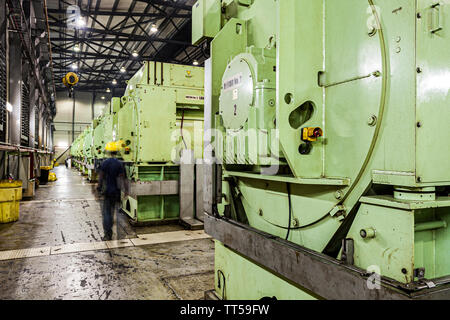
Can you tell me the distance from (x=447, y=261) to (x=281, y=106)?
3.60ft

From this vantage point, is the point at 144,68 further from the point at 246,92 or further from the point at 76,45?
the point at 76,45

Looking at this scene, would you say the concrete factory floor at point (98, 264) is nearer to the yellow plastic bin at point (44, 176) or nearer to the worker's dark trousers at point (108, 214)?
the worker's dark trousers at point (108, 214)

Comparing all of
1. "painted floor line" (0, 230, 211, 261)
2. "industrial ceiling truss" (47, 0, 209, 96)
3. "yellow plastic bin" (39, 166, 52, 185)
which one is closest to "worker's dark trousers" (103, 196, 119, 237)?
"painted floor line" (0, 230, 211, 261)

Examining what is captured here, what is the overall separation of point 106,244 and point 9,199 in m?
2.75

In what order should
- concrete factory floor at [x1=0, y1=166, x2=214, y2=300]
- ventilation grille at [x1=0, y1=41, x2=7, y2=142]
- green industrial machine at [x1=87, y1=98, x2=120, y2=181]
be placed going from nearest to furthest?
concrete factory floor at [x1=0, y1=166, x2=214, y2=300] → ventilation grille at [x1=0, y1=41, x2=7, y2=142] → green industrial machine at [x1=87, y1=98, x2=120, y2=181]

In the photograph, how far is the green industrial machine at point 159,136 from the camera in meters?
6.09

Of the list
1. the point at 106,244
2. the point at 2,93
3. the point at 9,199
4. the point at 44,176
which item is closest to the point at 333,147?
the point at 106,244

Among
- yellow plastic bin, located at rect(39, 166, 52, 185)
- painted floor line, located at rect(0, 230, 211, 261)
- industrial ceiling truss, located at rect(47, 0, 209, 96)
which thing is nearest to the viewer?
painted floor line, located at rect(0, 230, 211, 261)

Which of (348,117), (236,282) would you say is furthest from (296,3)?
(236,282)

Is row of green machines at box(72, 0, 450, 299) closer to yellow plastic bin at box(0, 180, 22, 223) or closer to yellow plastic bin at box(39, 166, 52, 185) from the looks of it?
yellow plastic bin at box(0, 180, 22, 223)

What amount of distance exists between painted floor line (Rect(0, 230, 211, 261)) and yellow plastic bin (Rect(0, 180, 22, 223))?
6.81ft

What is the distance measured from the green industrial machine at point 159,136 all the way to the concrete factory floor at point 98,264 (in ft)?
1.76

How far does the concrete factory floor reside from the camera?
3268mm

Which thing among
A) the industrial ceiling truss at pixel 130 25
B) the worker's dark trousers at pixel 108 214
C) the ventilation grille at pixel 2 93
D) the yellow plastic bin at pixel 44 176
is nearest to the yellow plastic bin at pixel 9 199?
the ventilation grille at pixel 2 93
